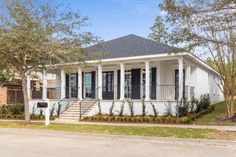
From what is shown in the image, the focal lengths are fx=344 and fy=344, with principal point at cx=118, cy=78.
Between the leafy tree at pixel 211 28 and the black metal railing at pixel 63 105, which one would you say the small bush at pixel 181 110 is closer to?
the leafy tree at pixel 211 28

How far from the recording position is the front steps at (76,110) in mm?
22719

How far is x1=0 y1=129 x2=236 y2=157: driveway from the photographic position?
31.8 ft

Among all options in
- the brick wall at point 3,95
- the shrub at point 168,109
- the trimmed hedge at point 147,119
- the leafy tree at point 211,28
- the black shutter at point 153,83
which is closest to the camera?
the leafy tree at point 211,28

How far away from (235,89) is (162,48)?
6.00 metres

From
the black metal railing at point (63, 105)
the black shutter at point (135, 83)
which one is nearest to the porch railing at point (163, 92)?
the black shutter at point (135, 83)

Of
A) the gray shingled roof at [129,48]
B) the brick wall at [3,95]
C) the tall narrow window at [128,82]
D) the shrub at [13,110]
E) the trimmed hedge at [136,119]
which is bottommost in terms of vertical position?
the trimmed hedge at [136,119]

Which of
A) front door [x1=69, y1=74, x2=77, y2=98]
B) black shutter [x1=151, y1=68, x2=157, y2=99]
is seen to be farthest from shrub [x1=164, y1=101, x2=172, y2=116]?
front door [x1=69, y1=74, x2=77, y2=98]

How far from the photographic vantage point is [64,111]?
78.2 feet

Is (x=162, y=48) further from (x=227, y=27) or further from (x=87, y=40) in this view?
(x=227, y=27)

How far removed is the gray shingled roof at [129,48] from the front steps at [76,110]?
11.0ft

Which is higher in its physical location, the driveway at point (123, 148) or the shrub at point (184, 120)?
the shrub at point (184, 120)

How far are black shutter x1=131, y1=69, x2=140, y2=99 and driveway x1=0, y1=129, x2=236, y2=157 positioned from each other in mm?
12094

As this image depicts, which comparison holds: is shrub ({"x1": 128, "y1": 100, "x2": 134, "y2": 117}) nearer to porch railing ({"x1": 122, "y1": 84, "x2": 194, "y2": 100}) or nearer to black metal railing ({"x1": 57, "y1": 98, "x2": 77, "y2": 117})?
porch railing ({"x1": 122, "y1": 84, "x2": 194, "y2": 100})

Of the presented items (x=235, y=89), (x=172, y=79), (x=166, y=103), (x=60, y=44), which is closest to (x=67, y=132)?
(x=60, y=44)
